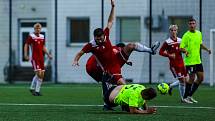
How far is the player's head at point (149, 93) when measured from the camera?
551 inches

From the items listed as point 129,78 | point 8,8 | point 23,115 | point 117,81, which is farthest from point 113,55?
point 8,8

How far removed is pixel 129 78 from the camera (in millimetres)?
37281

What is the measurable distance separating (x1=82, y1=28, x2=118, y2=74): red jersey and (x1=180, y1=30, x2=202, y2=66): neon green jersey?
3584mm

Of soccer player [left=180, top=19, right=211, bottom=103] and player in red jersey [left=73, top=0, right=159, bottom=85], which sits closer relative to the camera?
player in red jersey [left=73, top=0, right=159, bottom=85]

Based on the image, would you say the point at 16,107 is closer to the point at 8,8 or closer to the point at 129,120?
the point at 129,120

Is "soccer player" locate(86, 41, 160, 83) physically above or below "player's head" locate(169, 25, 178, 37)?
below

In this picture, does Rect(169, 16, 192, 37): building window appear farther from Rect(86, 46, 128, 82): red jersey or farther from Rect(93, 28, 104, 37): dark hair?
Rect(93, 28, 104, 37): dark hair

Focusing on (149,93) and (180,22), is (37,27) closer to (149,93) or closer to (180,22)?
(149,93)

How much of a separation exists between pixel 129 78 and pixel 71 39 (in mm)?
4753

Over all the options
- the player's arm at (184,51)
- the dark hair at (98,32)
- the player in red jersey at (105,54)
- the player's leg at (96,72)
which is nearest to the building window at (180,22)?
the player's arm at (184,51)

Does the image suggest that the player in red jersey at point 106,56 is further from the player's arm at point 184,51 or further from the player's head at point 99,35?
the player's arm at point 184,51

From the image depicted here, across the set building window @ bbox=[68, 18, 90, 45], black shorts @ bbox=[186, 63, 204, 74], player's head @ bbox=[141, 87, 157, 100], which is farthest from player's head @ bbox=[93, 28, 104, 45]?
building window @ bbox=[68, 18, 90, 45]

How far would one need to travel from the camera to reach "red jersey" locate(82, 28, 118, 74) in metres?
16.1

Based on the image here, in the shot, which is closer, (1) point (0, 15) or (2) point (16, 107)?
(2) point (16, 107)
